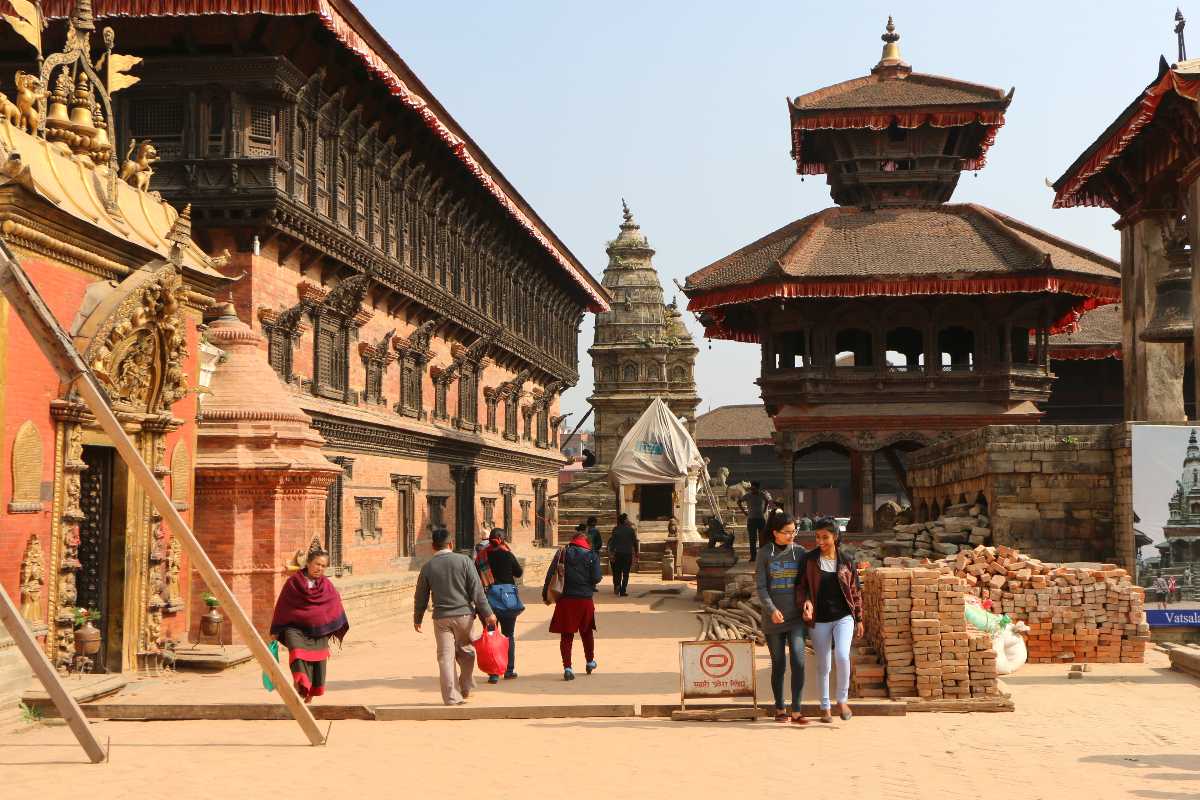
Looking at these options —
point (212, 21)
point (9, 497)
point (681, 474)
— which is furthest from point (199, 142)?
point (681, 474)

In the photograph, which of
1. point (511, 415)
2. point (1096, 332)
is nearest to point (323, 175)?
point (511, 415)

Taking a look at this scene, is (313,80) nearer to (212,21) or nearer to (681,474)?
(212,21)

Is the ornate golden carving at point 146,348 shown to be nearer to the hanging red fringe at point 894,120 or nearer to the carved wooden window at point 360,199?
the carved wooden window at point 360,199

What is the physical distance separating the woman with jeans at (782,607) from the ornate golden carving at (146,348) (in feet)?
20.6

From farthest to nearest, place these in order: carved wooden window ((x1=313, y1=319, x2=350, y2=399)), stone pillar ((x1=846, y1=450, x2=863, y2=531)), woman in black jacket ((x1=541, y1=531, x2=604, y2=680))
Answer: stone pillar ((x1=846, y1=450, x2=863, y2=531)) < carved wooden window ((x1=313, y1=319, x2=350, y2=399)) < woman in black jacket ((x1=541, y1=531, x2=604, y2=680))

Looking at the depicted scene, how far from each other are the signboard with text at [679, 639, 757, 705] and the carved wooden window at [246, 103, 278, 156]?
543 inches

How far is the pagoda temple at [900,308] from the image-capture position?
27891 millimetres

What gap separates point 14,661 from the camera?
10.6m

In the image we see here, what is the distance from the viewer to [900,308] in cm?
2864

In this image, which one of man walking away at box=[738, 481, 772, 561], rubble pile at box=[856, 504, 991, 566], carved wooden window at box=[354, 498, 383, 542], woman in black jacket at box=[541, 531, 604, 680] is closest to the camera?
woman in black jacket at box=[541, 531, 604, 680]

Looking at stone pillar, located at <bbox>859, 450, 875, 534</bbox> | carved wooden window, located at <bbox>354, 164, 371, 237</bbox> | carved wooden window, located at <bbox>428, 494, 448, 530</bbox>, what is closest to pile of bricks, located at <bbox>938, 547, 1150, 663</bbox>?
stone pillar, located at <bbox>859, 450, 875, 534</bbox>

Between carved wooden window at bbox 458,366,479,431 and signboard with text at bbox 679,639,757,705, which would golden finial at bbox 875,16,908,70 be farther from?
signboard with text at bbox 679,639,757,705

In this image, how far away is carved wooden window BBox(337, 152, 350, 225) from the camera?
2527 cm

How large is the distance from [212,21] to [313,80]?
8.26 feet
